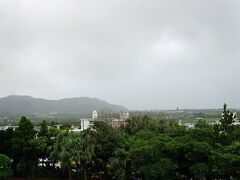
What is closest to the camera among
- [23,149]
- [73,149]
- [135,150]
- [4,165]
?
[135,150]

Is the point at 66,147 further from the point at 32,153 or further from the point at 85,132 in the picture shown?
the point at 32,153

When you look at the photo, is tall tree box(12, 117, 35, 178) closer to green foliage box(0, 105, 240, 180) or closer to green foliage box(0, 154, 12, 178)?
green foliage box(0, 105, 240, 180)

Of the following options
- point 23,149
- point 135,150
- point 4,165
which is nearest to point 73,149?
point 135,150

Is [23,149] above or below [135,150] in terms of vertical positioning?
below

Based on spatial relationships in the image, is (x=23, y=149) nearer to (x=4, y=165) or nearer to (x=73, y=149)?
(x=4, y=165)

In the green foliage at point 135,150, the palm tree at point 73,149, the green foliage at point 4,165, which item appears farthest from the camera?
the green foliage at point 4,165

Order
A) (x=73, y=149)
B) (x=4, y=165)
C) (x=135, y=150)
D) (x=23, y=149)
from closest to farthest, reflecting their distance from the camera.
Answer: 1. (x=135, y=150)
2. (x=73, y=149)
3. (x=4, y=165)
4. (x=23, y=149)

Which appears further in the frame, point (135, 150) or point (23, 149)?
point (23, 149)

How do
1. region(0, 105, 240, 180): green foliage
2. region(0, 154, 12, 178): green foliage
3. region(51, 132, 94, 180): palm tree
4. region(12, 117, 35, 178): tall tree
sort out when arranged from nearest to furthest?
region(0, 105, 240, 180): green foliage, region(51, 132, 94, 180): palm tree, region(0, 154, 12, 178): green foliage, region(12, 117, 35, 178): tall tree

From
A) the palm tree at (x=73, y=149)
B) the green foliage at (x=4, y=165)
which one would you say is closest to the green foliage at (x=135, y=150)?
the palm tree at (x=73, y=149)

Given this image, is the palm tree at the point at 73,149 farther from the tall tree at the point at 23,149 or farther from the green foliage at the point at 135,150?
the tall tree at the point at 23,149

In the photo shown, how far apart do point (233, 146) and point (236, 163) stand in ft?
3.82

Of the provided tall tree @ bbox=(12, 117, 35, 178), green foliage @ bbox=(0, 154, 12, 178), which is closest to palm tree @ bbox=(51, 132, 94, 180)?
tall tree @ bbox=(12, 117, 35, 178)

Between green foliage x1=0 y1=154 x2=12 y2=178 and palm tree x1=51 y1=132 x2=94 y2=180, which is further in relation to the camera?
green foliage x1=0 y1=154 x2=12 y2=178
